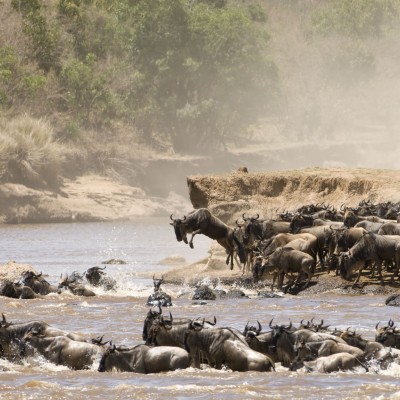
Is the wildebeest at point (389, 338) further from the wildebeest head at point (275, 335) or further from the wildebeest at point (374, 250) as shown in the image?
the wildebeest at point (374, 250)

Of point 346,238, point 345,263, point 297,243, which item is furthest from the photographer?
point 297,243

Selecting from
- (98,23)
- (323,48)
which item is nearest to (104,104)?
(98,23)

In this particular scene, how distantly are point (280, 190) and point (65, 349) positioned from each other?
61.6 feet

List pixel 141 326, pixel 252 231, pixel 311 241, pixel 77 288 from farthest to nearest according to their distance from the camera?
pixel 252 231 → pixel 77 288 → pixel 311 241 → pixel 141 326

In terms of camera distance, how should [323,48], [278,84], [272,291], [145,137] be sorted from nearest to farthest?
1. [272,291]
2. [145,137]
3. [278,84]
4. [323,48]

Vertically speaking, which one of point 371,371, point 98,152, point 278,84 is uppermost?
point 278,84

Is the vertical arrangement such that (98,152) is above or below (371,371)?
above

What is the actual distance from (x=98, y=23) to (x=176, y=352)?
239 ft

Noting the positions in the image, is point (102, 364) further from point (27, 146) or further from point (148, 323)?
point (27, 146)

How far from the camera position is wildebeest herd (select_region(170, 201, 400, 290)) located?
24.4 meters

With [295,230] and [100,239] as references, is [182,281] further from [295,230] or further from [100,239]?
[100,239]

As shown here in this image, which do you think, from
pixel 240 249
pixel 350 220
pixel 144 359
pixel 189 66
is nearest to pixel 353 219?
pixel 350 220

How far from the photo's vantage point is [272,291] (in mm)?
25062

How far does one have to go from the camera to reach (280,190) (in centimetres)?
3428
